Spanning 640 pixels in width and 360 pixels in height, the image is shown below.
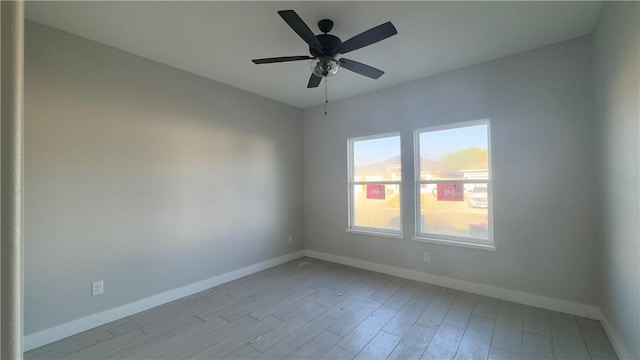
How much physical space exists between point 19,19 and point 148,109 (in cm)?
306

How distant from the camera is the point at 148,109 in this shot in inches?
119

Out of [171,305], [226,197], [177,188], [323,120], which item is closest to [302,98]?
[323,120]

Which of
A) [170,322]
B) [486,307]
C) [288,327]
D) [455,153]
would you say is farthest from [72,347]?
[455,153]

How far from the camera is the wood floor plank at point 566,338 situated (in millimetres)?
2119

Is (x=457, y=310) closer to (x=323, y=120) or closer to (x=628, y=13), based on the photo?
(x=628, y=13)

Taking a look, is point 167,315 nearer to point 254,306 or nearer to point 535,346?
point 254,306

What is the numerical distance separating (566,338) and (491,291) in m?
0.82

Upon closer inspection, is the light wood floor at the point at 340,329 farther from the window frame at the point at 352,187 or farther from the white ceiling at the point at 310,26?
the white ceiling at the point at 310,26

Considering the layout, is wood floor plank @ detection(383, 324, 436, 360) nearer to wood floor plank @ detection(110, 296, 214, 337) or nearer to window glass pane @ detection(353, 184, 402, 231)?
window glass pane @ detection(353, 184, 402, 231)

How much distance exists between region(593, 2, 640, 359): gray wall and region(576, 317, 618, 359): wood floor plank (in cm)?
16

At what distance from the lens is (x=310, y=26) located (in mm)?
2471

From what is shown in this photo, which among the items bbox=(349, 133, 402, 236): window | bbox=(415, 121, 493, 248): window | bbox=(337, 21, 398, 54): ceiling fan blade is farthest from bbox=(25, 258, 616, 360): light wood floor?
bbox=(337, 21, 398, 54): ceiling fan blade

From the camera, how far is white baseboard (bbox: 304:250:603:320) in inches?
105

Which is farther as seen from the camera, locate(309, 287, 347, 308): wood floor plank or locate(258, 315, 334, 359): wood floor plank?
locate(309, 287, 347, 308): wood floor plank
